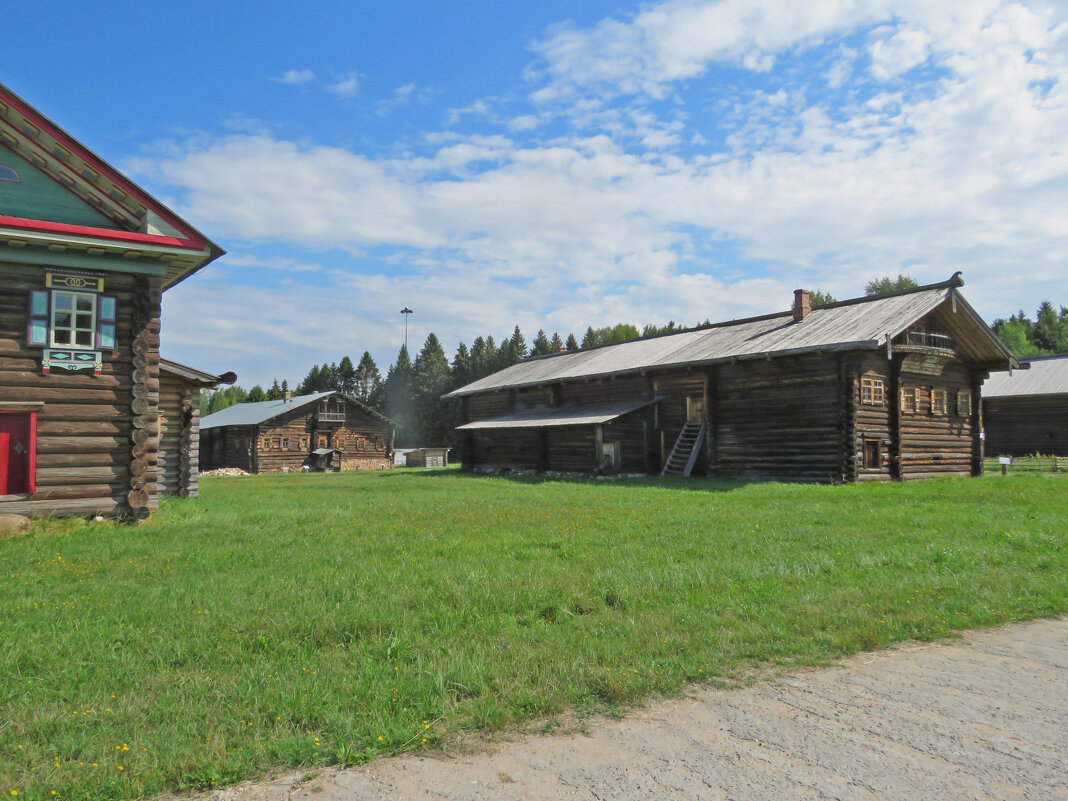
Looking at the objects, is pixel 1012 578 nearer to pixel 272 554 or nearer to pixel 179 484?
pixel 272 554

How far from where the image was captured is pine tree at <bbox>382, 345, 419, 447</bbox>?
91.0 metres

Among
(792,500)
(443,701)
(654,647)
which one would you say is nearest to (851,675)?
(654,647)

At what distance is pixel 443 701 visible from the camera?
4930 mm

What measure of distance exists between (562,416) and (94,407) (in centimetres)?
2193

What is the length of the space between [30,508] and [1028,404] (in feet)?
160

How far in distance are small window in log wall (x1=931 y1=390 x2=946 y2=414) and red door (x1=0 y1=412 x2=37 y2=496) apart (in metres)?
29.3

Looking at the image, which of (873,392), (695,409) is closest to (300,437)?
(695,409)

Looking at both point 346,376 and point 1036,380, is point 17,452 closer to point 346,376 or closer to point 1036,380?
point 1036,380

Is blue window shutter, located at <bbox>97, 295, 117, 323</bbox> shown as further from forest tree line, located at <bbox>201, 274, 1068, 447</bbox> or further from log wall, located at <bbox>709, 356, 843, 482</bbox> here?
forest tree line, located at <bbox>201, 274, 1068, 447</bbox>

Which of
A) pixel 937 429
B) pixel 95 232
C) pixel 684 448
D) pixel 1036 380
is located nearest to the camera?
pixel 95 232

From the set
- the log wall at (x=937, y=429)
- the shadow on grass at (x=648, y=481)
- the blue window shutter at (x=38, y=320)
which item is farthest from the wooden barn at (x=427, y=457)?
the blue window shutter at (x=38, y=320)

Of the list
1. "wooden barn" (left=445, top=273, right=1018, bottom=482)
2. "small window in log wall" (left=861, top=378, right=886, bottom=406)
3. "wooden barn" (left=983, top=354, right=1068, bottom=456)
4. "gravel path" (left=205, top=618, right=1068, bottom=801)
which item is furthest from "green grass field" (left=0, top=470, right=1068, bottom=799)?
"wooden barn" (left=983, top=354, right=1068, bottom=456)

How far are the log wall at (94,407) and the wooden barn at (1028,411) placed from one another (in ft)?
149

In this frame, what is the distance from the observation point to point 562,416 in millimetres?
33781
